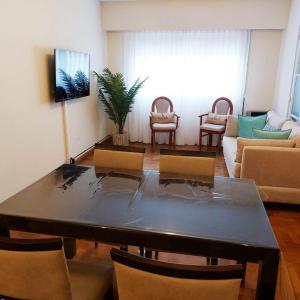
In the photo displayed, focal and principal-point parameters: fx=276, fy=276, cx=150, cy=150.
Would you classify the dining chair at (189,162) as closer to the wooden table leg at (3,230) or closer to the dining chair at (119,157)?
the dining chair at (119,157)

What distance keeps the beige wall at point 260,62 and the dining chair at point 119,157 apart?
3.75m

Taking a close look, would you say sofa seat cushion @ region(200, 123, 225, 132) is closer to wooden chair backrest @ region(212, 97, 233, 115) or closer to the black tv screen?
wooden chair backrest @ region(212, 97, 233, 115)

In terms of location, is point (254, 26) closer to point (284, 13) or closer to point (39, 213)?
point (284, 13)

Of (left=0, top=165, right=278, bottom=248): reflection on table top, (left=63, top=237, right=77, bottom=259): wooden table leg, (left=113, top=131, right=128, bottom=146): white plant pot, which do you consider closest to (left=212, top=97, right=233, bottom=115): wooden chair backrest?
(left=113, top=131, right=128, bottom=146): white plant pot

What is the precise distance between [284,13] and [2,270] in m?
5.39

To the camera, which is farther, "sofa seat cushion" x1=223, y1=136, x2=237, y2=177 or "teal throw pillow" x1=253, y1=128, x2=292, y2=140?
"sofa seat cushion" x1=223, y1=136, x2=237, y2=177

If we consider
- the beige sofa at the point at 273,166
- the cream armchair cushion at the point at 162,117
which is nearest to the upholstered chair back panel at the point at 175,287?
the beige sofa at the point at 273,166

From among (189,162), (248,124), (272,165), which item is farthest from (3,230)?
(248,124)

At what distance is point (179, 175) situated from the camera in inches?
78.8

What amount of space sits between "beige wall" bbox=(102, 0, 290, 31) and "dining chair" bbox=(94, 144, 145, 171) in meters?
3.69

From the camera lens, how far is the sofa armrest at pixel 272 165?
2783 mm

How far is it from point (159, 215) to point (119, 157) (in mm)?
913

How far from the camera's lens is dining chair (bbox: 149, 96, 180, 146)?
5.18m

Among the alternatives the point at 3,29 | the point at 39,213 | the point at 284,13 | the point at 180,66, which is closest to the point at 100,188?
the point at 39,213
